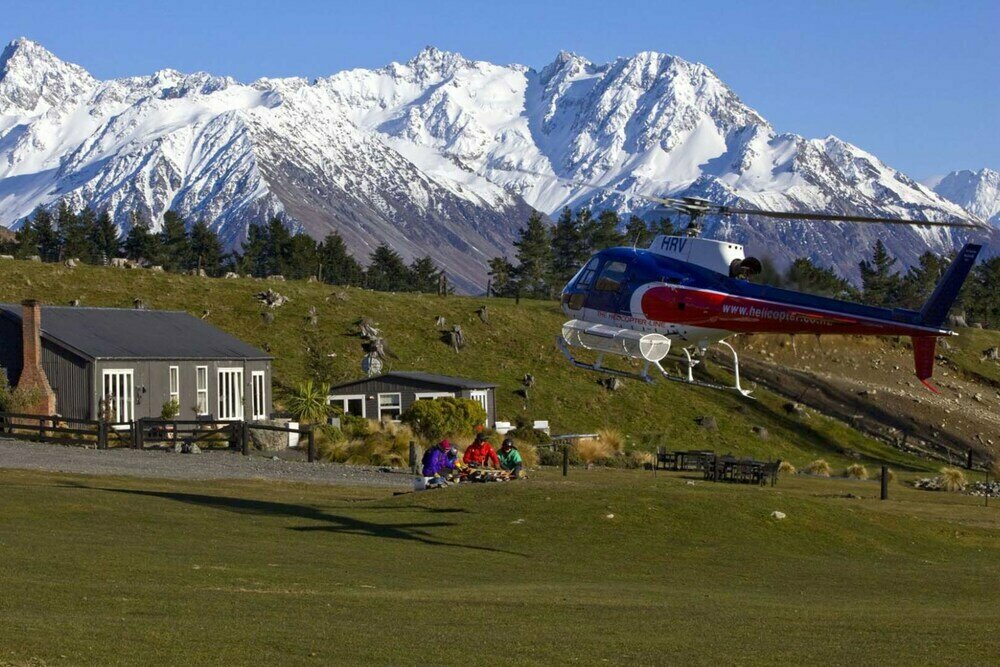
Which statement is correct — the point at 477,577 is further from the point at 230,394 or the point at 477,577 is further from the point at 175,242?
the point at 175,242

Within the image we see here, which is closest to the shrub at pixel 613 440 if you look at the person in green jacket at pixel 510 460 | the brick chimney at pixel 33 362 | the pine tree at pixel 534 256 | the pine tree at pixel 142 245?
the brick chimney at pixel 33 362

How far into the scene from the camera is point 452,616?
20266mm

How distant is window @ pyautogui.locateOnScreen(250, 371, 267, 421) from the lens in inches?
2608

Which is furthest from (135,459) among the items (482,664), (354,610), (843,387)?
(843,387)

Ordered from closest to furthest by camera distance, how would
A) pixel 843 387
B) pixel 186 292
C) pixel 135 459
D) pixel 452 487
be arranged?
pixel 452 487
pixel 135 459
pixel 186 292
pixel 843 387

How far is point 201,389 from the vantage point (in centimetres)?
6328

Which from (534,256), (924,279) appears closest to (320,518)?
(534,256)

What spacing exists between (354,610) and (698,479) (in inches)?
1499

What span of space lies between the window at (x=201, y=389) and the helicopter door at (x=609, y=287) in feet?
101

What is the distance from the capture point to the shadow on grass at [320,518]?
31.6 meters

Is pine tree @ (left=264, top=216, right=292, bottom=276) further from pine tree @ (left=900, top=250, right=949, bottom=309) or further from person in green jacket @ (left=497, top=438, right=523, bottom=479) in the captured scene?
person in green jacket @ (left=497, top=438, right=523, bottom=479)

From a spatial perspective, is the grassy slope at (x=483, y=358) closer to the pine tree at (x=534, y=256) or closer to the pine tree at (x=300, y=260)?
the pine tree at (x=534, y=256)

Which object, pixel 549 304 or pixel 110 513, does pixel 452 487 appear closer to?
pixel 110 513

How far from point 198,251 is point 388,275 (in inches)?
927
